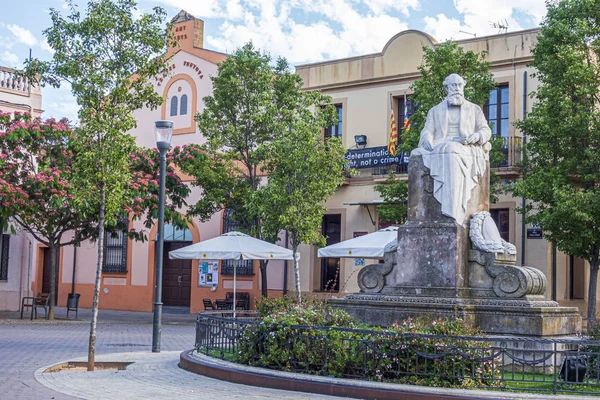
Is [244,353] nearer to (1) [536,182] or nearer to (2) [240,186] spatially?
(1) [536,182]

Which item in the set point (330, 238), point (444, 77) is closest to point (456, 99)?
point (444, 77)

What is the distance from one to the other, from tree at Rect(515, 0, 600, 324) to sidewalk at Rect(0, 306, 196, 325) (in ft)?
36.1

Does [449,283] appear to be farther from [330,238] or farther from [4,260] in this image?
[4,260]

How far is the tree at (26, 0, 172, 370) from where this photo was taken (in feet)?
43.4

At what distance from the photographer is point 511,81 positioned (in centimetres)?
2523

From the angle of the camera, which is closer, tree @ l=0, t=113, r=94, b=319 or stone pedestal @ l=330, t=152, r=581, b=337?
stone pedestal @ l=330, t=152, r=581, b=337

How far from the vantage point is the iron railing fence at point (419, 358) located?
31.7ft

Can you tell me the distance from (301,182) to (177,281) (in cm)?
1118

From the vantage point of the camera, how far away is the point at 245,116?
2616 cm

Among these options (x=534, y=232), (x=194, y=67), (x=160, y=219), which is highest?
(x=194, y=67)

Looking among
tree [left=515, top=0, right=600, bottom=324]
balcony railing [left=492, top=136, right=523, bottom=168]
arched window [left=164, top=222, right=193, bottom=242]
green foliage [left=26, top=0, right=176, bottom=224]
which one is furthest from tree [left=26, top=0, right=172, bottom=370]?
arched window [left=164, top=222, right=193, bottom=242]

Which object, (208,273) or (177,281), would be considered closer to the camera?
(208,273)

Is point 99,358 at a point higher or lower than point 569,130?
lower

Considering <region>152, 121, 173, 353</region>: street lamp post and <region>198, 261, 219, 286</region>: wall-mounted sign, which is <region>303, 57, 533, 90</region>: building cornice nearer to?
<region>198, 261, 219, 286</region>: wall-mounted sign
